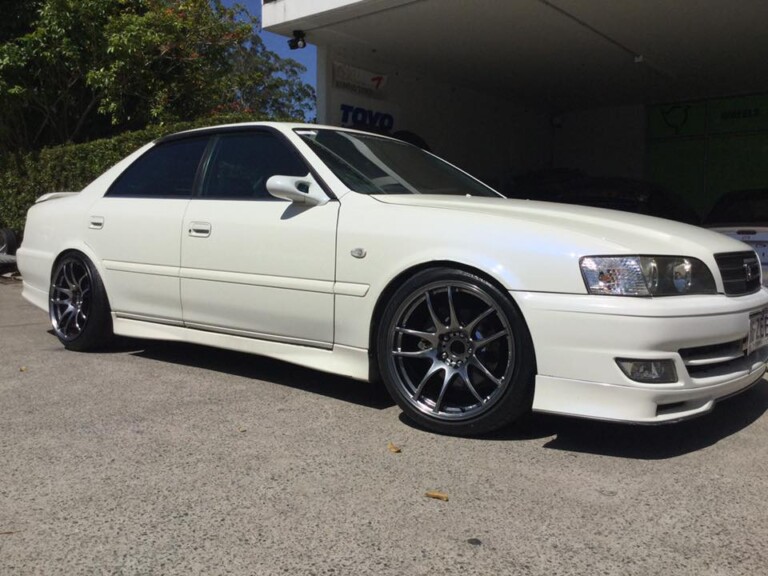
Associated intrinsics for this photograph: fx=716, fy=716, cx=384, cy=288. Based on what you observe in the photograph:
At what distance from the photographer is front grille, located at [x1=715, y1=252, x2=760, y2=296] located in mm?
3318

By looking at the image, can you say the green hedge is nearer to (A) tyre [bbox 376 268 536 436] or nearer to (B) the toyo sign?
(B) the toyo sign

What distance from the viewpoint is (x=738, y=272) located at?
344cm

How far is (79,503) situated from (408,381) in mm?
1534

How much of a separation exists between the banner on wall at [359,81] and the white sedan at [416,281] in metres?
5.23

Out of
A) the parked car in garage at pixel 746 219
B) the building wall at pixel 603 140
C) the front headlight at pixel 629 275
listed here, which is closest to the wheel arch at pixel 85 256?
the front headlight at pixel 629 275

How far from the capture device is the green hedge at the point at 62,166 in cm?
935

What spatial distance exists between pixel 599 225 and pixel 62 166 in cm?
880

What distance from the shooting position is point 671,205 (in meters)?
8.20

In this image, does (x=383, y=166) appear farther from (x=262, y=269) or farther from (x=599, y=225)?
(x=599, y=225)

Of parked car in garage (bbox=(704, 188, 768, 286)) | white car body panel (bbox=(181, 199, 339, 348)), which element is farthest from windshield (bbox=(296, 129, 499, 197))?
parked car in garage (bbox=(704, 188, 768, 286))

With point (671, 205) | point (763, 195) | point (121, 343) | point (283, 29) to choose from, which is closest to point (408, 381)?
point (121, 343)

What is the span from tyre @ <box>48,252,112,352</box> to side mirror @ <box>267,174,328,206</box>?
5.94ft

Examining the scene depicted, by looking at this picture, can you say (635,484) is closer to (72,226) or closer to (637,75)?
(72,226)

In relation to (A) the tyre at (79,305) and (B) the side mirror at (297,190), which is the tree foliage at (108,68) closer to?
(A) the tyre at (79,305)
